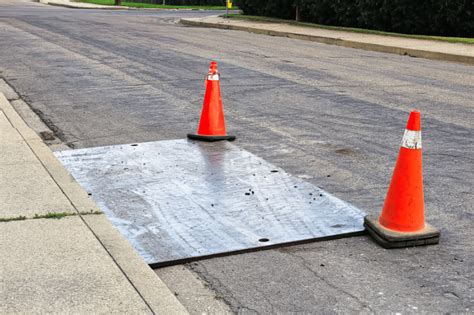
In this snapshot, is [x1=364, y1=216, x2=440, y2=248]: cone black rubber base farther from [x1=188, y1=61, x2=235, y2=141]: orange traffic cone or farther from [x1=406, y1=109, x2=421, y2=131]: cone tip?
[x1=188, y1=61, x2=235, y2=141]: orange traffic cone

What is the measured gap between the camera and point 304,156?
7.38 meters

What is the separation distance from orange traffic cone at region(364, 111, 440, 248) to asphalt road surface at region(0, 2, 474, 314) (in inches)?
3.5

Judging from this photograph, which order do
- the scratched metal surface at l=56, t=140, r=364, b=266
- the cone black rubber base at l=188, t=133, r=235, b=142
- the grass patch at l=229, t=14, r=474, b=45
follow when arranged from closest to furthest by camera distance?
the scratched metal surface at l=56, t=140, r=364, b=266
the cone black rubber base at l=188, t=133, r=235, b=142
the grass patch at l=229, t=14, r=474, b=45

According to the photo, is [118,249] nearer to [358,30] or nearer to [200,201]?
[200,201]

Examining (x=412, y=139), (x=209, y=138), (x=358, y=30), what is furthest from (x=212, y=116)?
(x=358, y=30)

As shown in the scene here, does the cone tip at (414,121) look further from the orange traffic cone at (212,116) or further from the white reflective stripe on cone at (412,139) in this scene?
the orange traffic cone at (212,116)

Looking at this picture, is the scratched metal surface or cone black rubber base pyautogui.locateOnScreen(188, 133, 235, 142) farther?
cone black rubber base pyautogui.locateOnScreen(188, 133, 235, 142)

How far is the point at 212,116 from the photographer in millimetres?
7992

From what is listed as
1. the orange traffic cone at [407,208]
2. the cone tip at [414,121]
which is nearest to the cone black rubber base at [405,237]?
the orange traffic cone at [407,208]

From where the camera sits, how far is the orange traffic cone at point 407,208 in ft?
16.1

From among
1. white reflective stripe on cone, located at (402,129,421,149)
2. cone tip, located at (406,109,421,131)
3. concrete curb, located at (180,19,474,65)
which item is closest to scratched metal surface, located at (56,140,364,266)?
white reflective stripe on cone, located at (402,129,421,149)

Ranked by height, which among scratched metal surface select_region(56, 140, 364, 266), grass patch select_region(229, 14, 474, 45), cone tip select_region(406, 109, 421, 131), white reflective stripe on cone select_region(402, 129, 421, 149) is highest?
cone tip select_region(406, 109, 421, 131)

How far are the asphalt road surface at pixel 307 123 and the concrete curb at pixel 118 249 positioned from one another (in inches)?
14.5

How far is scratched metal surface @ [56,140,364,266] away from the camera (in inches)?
196
